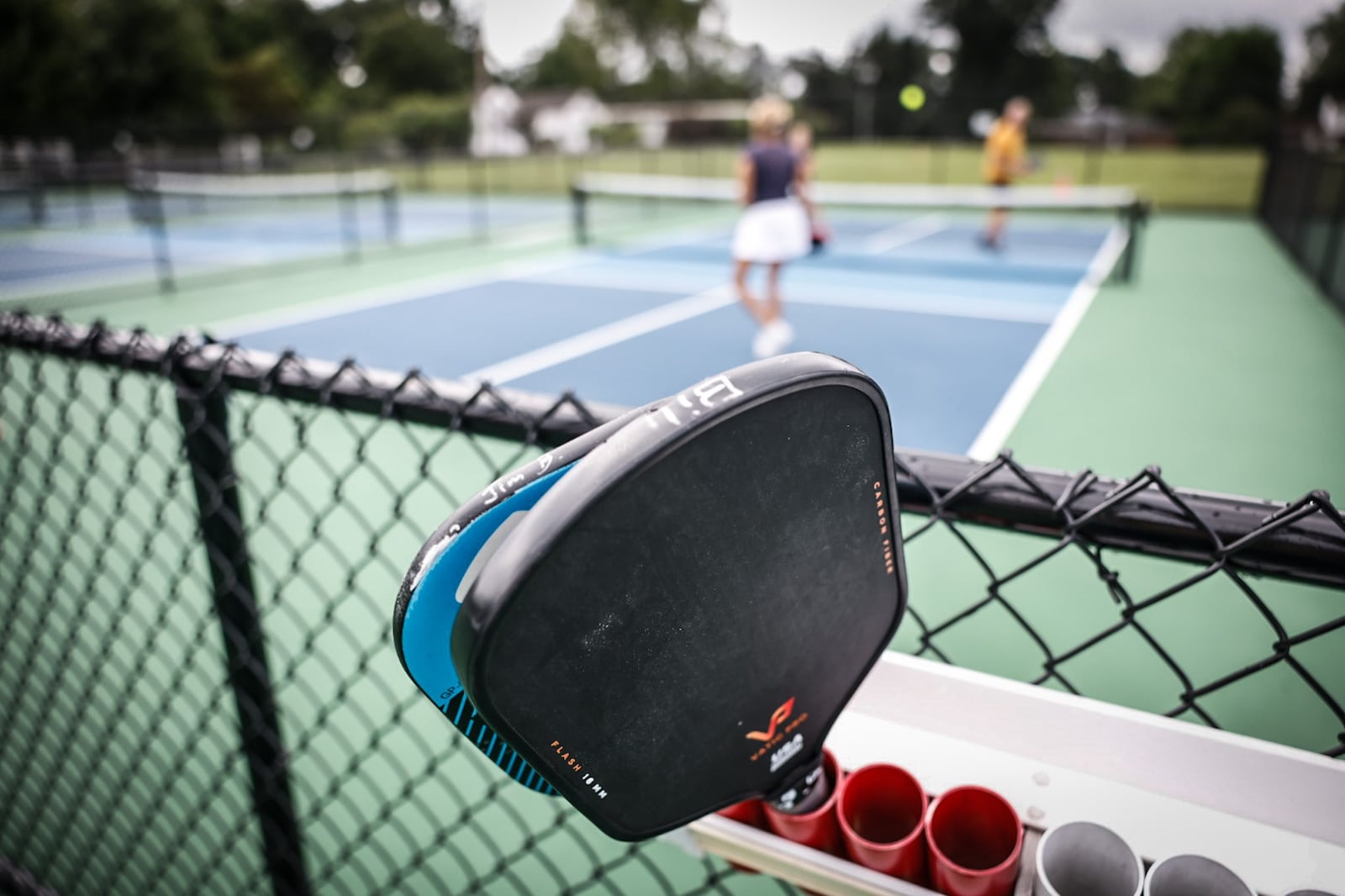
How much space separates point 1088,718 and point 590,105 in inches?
2679

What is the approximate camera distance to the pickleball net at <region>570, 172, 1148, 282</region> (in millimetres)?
10867

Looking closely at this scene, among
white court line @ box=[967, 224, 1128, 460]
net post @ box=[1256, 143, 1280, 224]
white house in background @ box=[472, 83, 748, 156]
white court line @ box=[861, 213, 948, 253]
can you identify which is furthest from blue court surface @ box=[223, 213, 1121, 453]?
white house in background @ box=[472, 83, 748, 156]

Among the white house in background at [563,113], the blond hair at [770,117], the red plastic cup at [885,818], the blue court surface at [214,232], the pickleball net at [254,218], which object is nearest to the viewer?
the red plastic cup at [885,818]

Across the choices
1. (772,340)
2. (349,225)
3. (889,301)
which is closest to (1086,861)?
(772,340)

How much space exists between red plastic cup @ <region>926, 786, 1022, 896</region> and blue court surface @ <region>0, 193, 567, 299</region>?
38.6ft

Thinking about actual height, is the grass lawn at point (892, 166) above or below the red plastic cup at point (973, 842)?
above

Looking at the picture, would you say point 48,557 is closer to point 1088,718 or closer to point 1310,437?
point 1088,718

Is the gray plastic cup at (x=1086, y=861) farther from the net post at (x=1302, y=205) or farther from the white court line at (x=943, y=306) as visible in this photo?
the net post at (x=1302, y=205)

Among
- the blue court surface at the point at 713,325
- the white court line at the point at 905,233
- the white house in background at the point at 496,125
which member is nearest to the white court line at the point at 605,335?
the blue court surface at the point at 713,325

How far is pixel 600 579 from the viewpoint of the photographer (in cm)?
53

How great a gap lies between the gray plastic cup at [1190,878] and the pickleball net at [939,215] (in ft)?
34.0

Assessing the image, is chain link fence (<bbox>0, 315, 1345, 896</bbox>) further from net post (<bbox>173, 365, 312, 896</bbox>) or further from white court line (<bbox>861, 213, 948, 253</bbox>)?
white court line (<bbox>861, 213, 948, 253</bbox>)

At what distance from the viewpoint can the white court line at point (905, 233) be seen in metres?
13.8

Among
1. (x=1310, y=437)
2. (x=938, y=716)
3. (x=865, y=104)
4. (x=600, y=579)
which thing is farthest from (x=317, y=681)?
(x=865, y=104)
